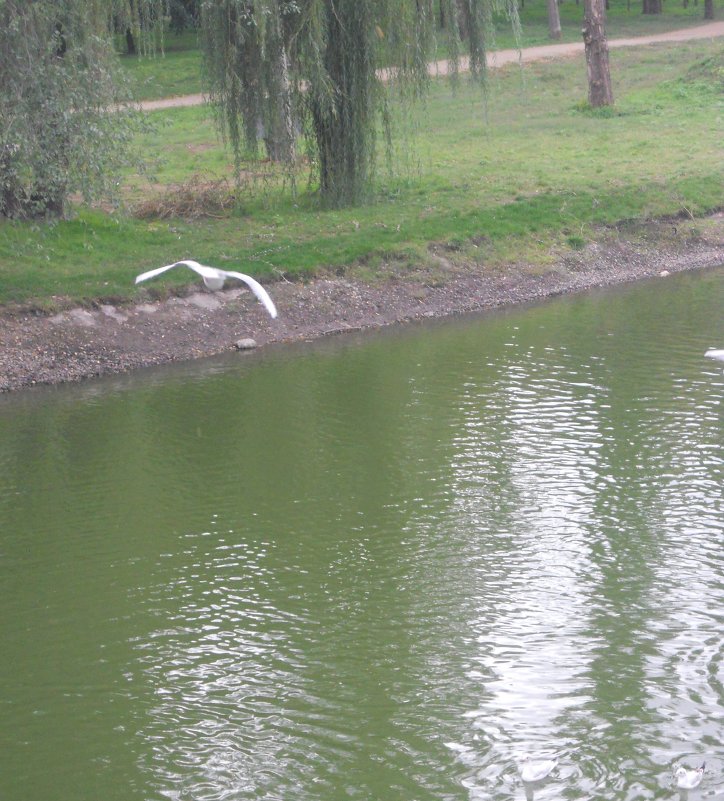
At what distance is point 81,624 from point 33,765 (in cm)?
189

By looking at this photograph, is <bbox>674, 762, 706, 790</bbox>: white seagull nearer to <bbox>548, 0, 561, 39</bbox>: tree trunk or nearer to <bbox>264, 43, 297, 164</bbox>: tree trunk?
<bbox>264, 43, 297, 164</bbox>: tree trunk

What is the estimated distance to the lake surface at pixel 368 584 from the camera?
6.77m

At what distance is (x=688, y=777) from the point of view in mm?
6305

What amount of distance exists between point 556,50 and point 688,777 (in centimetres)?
3724

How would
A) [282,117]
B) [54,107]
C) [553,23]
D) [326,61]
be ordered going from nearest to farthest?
[54,107] → [282,117] → [326,61] → [553,23]

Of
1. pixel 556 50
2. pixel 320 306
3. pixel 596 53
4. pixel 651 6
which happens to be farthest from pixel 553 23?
pixel 320 306

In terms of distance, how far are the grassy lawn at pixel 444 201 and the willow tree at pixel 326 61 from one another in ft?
3.48

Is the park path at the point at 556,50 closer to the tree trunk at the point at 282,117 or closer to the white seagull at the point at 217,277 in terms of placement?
the tree trunk at the point at 282,117

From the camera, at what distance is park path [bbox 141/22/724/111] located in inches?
1394

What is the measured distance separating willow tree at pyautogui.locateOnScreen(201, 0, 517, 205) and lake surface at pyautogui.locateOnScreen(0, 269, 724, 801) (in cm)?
657

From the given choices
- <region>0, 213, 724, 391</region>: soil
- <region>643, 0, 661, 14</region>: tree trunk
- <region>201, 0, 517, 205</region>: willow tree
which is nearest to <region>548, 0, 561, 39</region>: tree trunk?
<region>643, 0, 661, 14</region>: tree trunk

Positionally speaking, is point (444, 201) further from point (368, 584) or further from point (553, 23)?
point (553, 23)

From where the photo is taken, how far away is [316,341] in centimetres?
1788

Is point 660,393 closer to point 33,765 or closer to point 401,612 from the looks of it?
point 401,612
